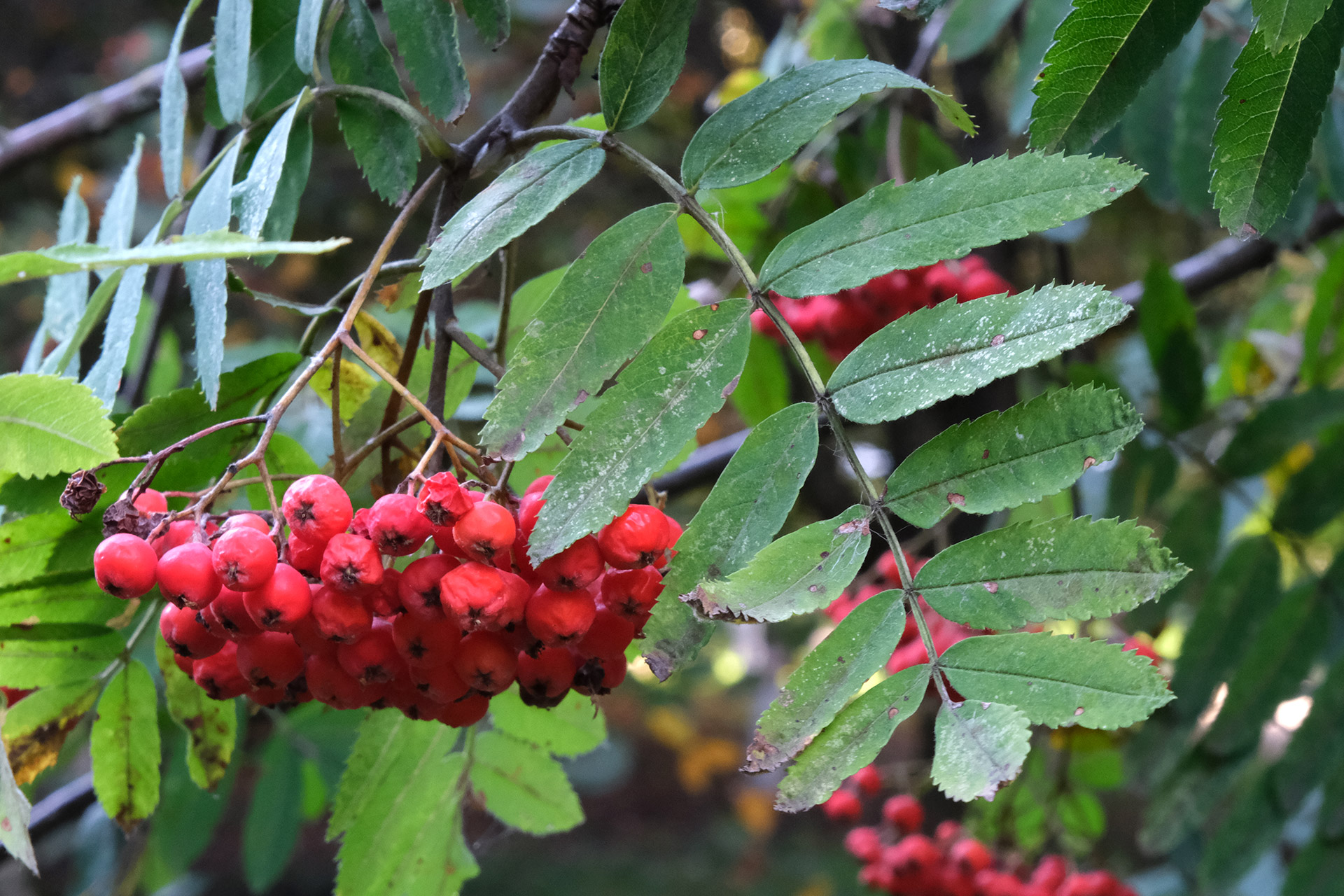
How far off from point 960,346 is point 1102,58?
0.26 metres

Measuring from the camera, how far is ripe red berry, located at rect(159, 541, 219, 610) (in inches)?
30.5

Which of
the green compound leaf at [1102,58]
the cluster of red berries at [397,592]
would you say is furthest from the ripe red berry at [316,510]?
the green compound leaf at [1102,58]

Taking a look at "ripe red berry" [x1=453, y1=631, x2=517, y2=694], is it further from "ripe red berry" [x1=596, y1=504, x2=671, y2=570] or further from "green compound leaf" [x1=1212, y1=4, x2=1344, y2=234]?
"green compound leaf" [x1=1212, y1=4, x2=1344, y2=234]

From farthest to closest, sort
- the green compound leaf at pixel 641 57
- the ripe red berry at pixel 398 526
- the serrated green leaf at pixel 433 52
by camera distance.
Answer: the serrated green leaf at pixel 433 52 → the green compound leaf at pixel 641 57 → the ripe red berry at pixel 398 526

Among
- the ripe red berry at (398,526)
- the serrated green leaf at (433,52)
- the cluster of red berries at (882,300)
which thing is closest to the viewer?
the ripe red berry at (398,526)

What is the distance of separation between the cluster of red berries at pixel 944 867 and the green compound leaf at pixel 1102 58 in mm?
1260

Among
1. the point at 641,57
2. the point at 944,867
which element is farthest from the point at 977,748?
the point at 944,867

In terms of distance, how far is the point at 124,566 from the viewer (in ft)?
2.56

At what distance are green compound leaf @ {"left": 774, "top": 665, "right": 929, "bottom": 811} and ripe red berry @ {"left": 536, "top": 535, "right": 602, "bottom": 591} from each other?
8.4 inches

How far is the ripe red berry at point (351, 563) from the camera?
30.5 inches

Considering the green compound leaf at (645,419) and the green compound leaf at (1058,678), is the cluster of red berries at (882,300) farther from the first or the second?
the green compound leaf at (1058,678)

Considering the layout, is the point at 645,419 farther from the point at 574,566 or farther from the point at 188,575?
the point at 188,575

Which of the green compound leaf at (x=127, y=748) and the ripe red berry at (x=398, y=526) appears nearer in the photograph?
the ripe red berry at (x=398, y=526)

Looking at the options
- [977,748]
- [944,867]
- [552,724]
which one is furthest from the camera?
[944,867]
